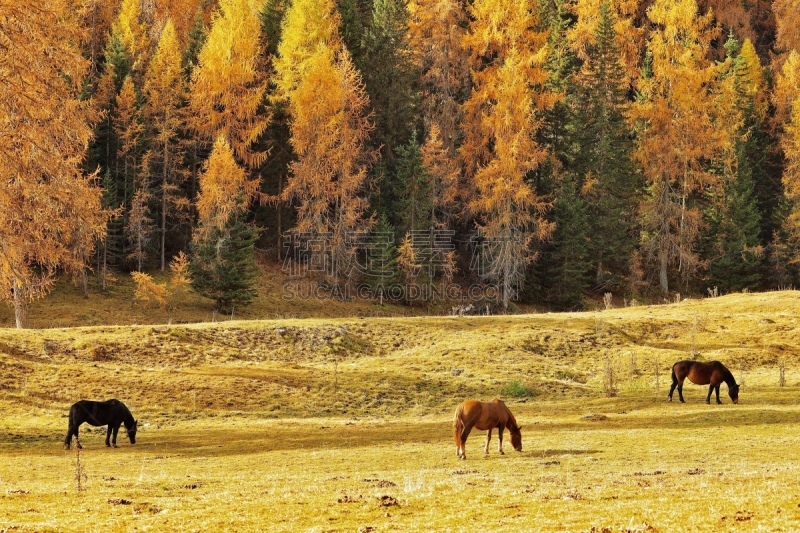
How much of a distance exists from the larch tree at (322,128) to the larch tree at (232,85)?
2.39 metres

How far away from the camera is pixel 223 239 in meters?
57.7

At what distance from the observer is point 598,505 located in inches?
477

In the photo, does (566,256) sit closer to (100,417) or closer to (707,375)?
(707,375)

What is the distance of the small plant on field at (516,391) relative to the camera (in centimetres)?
3688

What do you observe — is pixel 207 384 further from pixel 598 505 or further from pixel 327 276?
pixel 327 276

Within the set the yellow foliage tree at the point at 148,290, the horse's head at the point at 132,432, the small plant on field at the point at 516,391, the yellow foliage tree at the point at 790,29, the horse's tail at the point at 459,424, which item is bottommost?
the horse's head at the point at 132,432

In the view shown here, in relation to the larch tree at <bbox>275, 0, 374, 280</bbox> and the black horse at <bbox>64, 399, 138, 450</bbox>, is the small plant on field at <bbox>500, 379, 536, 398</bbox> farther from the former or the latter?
the larch tree at <bbox>275, 0, 374, 280</bbox>

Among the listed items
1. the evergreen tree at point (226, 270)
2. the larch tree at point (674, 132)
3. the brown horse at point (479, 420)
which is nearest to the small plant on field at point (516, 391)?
the brown horse at point (479, 420)

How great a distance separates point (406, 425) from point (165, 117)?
4317 centimetres

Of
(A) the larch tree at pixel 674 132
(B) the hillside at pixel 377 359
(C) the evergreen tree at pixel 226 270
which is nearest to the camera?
(B) the hillside at pixel 377 359

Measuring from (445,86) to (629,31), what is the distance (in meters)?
20.6

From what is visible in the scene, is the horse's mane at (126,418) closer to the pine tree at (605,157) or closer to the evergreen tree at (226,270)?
the evergreen tree at (226,270)

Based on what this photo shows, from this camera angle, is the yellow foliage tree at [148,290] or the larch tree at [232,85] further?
the larch tree at [232,85]

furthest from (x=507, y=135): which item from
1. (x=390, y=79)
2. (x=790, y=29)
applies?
(x=790, y=29)
